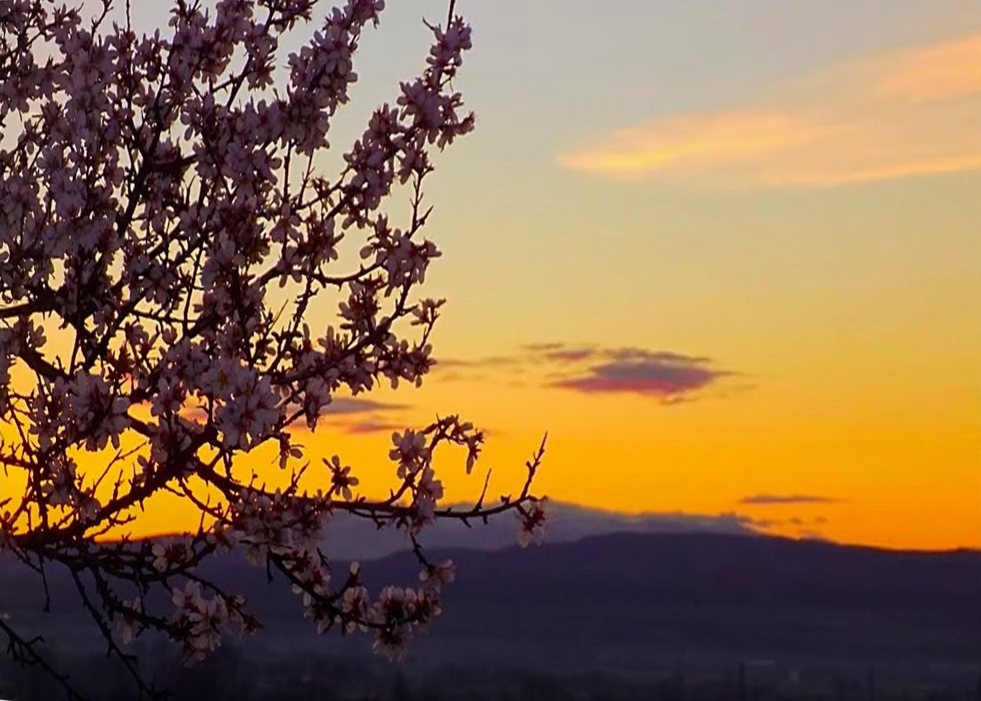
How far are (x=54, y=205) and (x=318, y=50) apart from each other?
77cm

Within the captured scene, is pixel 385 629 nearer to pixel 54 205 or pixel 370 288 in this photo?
pixel 370 288

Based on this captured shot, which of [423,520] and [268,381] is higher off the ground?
[268,381]

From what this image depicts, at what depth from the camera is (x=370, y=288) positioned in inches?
142

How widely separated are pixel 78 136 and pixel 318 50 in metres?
0.73

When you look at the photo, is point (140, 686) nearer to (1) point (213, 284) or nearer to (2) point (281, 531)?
(2) point (281, 531)

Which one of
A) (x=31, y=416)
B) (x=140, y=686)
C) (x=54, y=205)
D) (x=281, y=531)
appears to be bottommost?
(x=140, y=686)

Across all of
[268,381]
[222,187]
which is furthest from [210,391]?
[222,187]

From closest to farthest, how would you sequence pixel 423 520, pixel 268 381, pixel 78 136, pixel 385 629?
pixel 268 381, pixel 423 520, pixel 385 629, pixel 78 136

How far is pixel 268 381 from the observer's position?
3.08 m

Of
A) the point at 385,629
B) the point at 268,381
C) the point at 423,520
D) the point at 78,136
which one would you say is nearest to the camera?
the point at 268,381

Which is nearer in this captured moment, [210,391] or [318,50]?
[210,391]

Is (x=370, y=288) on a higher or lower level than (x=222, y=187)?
lower

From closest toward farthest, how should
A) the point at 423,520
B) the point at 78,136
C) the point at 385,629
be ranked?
the point at 423,520 → the point at 385,629 → the point at 78,136

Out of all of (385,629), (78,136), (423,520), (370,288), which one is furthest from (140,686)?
(78,136)
